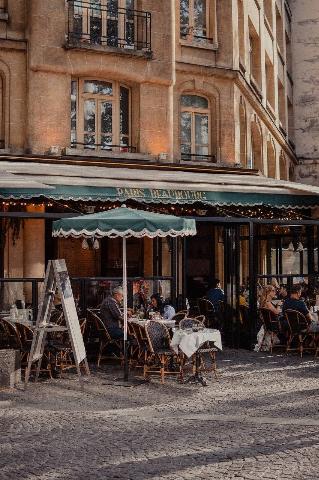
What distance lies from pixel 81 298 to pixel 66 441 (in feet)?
18.8

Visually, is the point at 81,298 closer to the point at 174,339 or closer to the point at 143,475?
the point at 174,339

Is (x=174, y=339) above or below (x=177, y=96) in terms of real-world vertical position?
below

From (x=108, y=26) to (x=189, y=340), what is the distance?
10.7 meters

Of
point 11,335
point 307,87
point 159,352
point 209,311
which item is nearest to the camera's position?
point 159,352

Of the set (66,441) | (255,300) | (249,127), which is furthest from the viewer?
(249,127)

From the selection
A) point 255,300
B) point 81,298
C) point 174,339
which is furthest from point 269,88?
point 174,339

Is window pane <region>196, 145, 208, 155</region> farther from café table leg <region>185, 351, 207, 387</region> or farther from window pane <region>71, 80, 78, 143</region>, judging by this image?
café table leg <region>185, 351, 207, 387</region>

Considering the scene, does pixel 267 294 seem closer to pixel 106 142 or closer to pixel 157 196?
pixel 157 196

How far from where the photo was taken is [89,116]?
58.6 ft

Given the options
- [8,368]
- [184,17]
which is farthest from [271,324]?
[184,17]

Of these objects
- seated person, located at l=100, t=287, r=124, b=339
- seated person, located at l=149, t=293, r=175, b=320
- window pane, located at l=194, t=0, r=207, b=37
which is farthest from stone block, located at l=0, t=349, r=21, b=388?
window pane, located at l=194, t=0, r=207, b=37

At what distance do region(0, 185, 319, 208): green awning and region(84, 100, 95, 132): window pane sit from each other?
4386mm

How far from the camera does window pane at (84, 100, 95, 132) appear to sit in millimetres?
17812

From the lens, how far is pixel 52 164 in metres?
16.3
